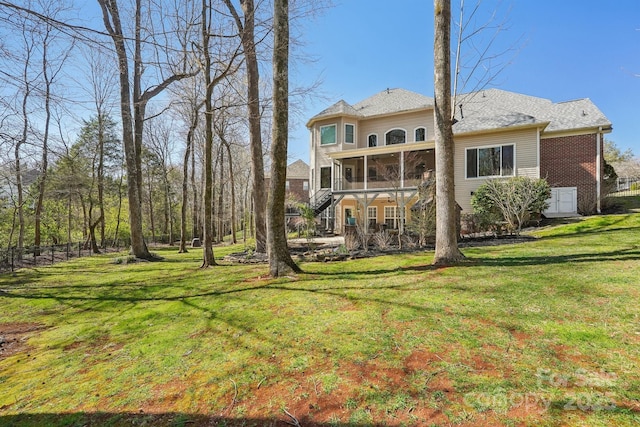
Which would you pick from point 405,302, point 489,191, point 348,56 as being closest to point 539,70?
point 489,191

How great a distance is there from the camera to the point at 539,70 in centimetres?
1073

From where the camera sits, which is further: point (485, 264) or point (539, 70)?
point (539, 70)

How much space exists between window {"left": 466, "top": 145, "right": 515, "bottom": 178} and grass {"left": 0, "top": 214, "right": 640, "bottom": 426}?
37.1ft

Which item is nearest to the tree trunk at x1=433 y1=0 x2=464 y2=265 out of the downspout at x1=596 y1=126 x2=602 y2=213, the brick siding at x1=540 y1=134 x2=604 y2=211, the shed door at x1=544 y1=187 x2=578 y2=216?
the brick siding at x1=540 y1=134 x2=604 y2=211

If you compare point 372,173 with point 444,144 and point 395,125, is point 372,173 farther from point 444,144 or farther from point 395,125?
point 444,144

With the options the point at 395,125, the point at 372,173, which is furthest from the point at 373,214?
the point at 395,125

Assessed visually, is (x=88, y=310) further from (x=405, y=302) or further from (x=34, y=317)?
(x=405, y=302)

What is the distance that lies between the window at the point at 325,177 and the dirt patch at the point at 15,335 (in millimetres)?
18149

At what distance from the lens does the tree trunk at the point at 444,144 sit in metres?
6.26

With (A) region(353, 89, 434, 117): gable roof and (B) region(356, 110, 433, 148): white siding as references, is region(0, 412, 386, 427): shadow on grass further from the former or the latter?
(A) region(353, 89, 434, 117): gable roof

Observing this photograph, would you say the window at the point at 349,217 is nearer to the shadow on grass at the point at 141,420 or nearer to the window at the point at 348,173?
the window at the point at 348,173

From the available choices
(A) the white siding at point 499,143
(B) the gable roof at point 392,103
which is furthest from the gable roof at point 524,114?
(B) the gable roof at point 392,103

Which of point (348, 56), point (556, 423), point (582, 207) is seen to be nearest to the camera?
point (556, 423)

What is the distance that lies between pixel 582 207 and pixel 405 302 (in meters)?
16.1
